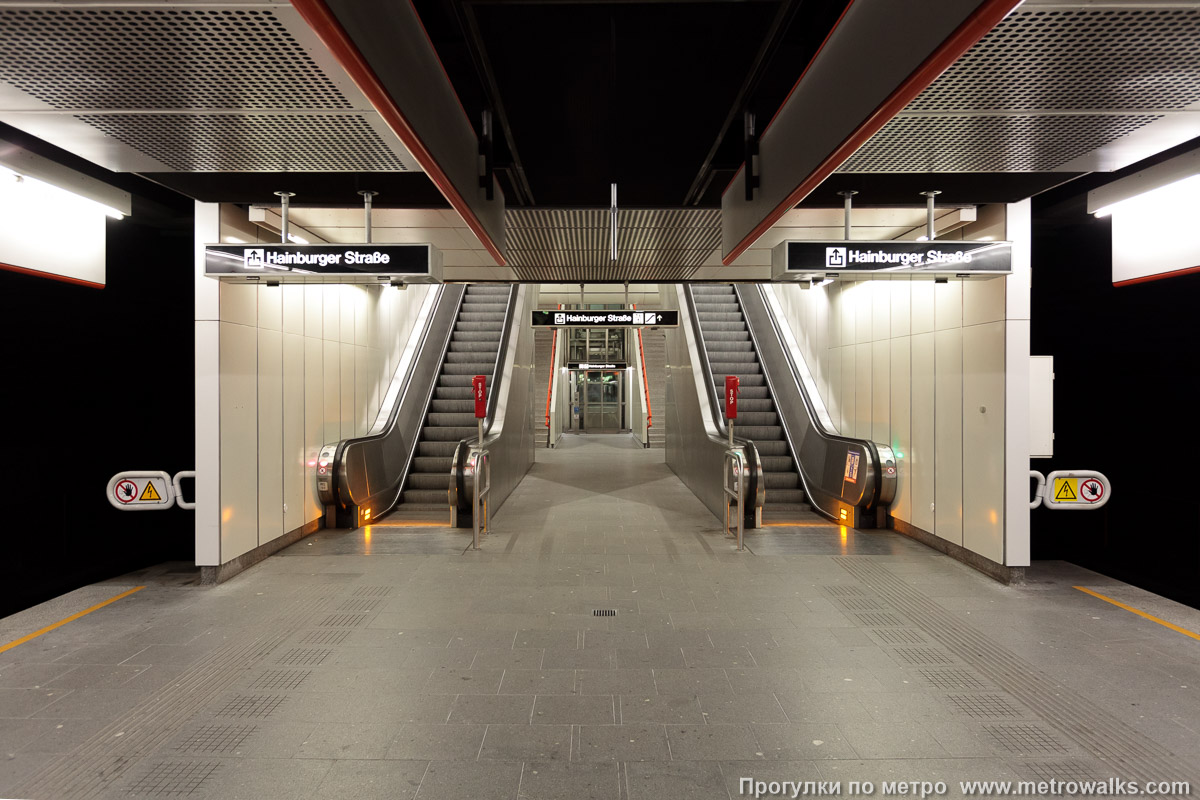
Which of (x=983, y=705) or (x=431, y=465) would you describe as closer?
(x=983, y=705)

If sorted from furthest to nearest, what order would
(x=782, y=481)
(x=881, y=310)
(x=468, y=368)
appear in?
(x=468, y=368) → (x=782, y=481) → (x=881, y=310)

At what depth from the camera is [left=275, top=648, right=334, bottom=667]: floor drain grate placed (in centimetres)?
338

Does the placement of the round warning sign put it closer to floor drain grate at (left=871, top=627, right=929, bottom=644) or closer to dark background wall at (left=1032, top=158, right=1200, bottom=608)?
floor drain grate at (left=871, top=627, right=929, bottom=644)

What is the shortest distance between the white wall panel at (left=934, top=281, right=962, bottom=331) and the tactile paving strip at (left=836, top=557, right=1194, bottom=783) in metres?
2.63

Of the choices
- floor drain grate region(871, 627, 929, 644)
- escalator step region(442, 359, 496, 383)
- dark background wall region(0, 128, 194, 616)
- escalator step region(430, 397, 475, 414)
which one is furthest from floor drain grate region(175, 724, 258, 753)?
escalator step region(442, 359, 496, 383)

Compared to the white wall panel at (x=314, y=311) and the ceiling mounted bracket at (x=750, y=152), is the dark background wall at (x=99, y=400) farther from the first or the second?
the ceiling mounted bracket at (x=750, y=152)

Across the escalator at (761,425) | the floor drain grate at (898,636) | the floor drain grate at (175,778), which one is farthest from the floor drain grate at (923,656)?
the floor drain grate at (175,778)

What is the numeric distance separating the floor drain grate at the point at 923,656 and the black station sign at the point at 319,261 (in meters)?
3.93

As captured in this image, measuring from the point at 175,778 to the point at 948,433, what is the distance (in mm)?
6060

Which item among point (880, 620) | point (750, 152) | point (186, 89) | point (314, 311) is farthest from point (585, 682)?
point (314, 311)

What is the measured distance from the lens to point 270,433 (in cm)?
556

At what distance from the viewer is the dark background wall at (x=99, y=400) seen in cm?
418

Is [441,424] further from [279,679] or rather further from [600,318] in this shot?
[279,679]

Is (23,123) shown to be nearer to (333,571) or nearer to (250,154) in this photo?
(250,154)
